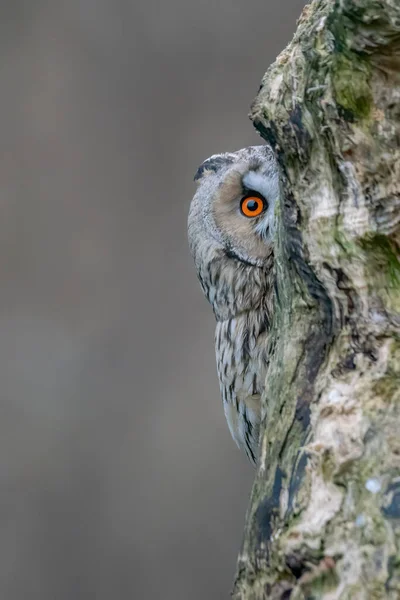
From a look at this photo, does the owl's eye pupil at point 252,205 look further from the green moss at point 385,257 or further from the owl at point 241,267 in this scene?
the green moss at point 385,257

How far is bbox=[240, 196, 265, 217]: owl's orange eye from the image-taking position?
2.18m

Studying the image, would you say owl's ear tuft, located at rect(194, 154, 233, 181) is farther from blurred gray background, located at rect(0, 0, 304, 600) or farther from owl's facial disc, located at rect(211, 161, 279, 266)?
blurred gray background, located at rect(0, 0, 304, 600)

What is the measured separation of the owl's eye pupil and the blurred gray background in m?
2.52

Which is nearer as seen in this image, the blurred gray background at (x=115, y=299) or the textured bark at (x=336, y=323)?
the textured bark at (x=336, y=323)

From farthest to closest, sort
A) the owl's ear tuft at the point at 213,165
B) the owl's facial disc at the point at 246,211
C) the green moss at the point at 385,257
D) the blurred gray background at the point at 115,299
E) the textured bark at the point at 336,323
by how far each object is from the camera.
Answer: the blurred gray background at the point at 115,299 → the owl's ear tuft at the point at 213,165 → the owl's facial disc at the point at 246,211 → the green moss at the point at 385,257 → the textured bark at the point at 336,323

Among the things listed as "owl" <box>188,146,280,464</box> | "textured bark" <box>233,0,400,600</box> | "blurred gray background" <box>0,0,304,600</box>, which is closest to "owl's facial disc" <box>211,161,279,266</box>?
"owl" <box>188,146,280,464</box>

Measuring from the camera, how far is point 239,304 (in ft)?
7.29

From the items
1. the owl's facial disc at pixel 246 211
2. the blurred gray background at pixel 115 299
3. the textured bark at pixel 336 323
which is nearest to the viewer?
the textured bark at pixel 336 323

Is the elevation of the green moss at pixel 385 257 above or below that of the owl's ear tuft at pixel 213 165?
below

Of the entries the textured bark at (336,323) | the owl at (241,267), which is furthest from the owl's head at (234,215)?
the textured bark at (336,323)

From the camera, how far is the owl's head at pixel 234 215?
2123mm

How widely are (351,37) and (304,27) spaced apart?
154 millimetres

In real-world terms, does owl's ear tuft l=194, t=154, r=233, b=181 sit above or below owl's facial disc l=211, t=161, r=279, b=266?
above

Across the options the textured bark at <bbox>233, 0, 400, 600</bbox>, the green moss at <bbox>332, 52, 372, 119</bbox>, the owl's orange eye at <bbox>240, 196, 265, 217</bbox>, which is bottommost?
the textured bark at <bbox>233, 0, 400, 600</bbox>
